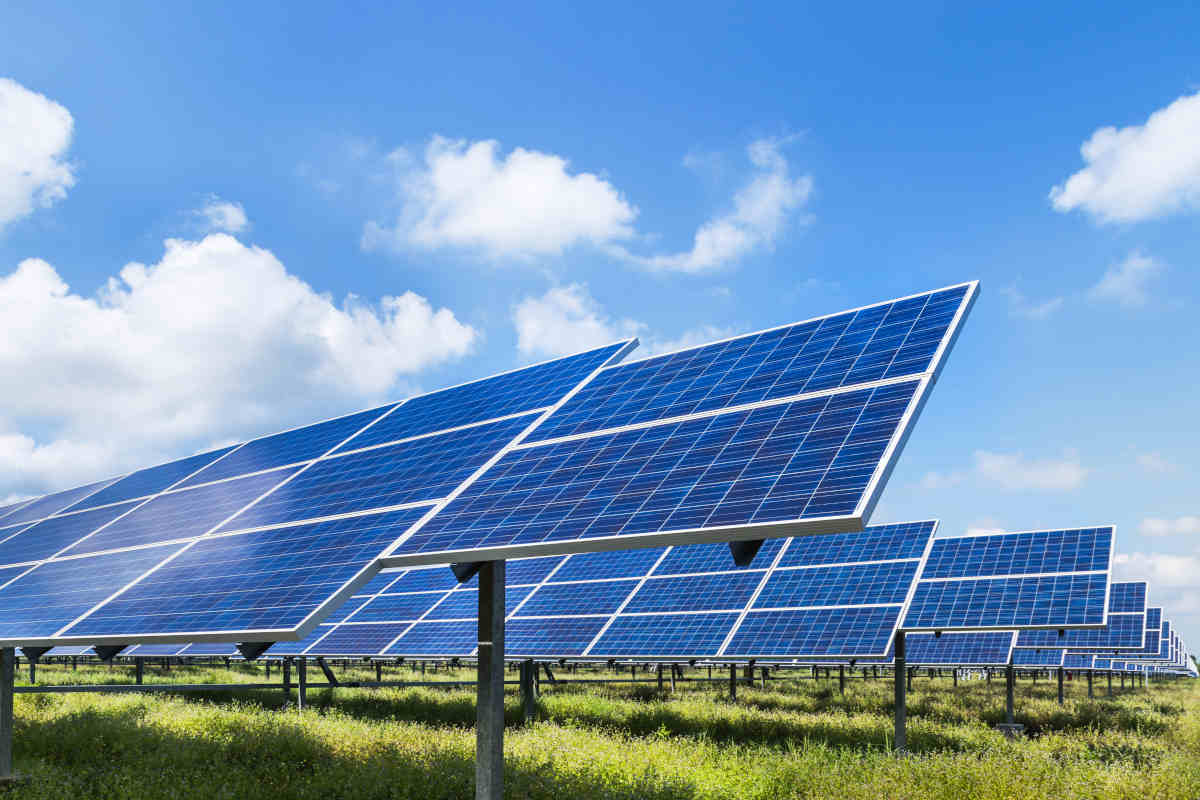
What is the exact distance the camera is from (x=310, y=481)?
17.5m

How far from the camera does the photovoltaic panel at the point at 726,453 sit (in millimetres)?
8633

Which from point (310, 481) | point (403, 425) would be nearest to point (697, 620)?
point (403, 425)

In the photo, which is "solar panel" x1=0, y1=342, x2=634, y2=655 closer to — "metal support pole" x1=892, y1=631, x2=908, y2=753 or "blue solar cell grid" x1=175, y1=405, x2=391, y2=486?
"blue solar cell grid" x1=175, y1=405, x2=391, y2=486

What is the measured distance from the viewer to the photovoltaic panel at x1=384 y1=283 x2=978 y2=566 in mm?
8633

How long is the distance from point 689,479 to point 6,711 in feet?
44.5

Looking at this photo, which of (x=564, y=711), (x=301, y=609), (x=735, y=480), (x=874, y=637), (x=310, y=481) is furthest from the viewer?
(x=564, y=711)

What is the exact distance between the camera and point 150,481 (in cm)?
2856

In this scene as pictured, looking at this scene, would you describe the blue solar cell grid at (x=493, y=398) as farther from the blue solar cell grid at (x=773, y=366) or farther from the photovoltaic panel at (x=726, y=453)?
the photovoltaic panel at (x=726, y=453)

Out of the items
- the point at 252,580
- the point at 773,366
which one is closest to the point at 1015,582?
the point at 773,366

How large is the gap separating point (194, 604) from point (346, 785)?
366cm

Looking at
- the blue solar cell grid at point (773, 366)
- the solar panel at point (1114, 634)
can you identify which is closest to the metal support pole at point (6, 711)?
the blue solar cell grid at point (773, 366)

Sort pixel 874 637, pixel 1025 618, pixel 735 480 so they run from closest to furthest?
pixel 735 480 → pixel 874 637 → pixel 1025 618

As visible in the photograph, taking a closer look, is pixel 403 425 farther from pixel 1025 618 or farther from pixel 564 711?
pixel 1025 618

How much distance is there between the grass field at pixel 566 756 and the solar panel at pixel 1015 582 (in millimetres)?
3103
